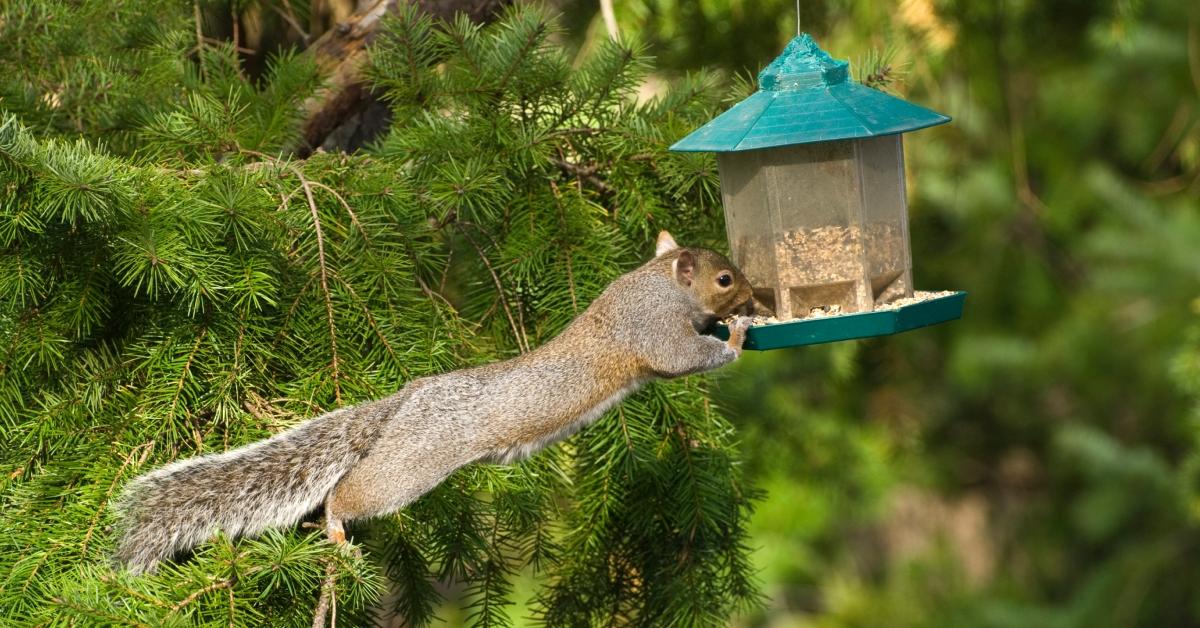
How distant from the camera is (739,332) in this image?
85.2 inches

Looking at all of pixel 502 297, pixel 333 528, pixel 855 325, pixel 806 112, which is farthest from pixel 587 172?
pixel 333 528

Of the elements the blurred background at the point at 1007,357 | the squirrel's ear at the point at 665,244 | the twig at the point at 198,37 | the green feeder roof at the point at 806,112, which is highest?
the twig at the point at 198,37

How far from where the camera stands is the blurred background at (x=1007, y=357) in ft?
11.8

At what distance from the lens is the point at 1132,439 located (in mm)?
5883

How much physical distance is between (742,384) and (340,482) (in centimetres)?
162

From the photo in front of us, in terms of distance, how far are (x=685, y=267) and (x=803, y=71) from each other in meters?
0.47

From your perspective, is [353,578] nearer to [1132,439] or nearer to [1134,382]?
[1134,382]

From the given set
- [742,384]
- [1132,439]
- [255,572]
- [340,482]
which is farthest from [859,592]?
[255,572]

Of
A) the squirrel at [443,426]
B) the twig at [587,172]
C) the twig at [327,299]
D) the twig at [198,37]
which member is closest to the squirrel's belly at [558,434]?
the squirrel at [443,426]

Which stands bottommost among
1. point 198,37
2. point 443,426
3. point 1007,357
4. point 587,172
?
point 1007,357

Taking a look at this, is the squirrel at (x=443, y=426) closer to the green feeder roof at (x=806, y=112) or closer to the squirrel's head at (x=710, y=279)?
the squirrel's head at (x=710, y=279)

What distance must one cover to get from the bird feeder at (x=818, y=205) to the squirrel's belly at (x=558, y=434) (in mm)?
309

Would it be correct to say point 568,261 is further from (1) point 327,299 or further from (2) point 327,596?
(2) point 327,596

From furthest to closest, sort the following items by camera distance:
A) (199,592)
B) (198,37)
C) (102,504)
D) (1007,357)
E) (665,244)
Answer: (1007,357), (198,37), (665,244), (102,504), (199,592)
